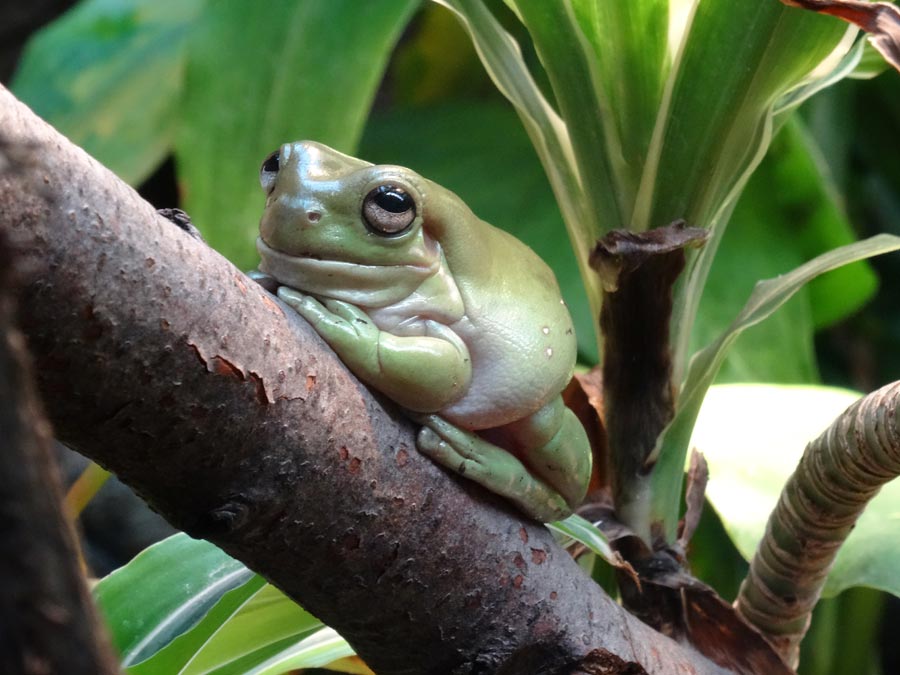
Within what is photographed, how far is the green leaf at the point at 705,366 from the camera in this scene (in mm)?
855

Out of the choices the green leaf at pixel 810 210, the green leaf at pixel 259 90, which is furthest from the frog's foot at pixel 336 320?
the green leaf at pixel 810 210

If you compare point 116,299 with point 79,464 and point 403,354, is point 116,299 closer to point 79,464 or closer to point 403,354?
point 403,354

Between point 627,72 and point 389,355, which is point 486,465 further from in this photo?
point 627,72

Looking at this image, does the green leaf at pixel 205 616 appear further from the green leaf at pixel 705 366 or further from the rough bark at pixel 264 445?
the green leaf at pixel 705 366

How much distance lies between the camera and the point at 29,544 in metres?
0.21

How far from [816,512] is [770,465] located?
0.27m

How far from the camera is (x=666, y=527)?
894mm

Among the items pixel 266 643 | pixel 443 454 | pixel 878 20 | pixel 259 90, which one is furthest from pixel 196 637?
pixel 259 90

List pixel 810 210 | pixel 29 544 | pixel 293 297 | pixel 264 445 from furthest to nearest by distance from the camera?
pixel 810 210
pixel 293 297
pixel 264 445
pixel 29 544

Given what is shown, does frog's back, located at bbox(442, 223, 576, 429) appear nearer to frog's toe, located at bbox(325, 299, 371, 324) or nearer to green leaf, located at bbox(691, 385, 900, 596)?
frog's toe, located at bbox(325, 299, 371, 324)

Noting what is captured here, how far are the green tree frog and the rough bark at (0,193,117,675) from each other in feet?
1.30

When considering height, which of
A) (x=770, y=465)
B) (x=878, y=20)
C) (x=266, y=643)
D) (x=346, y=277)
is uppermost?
(x=878, y=20)

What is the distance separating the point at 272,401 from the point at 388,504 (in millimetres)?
110

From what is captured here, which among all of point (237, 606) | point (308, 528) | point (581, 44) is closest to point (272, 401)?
point (308, 528)
